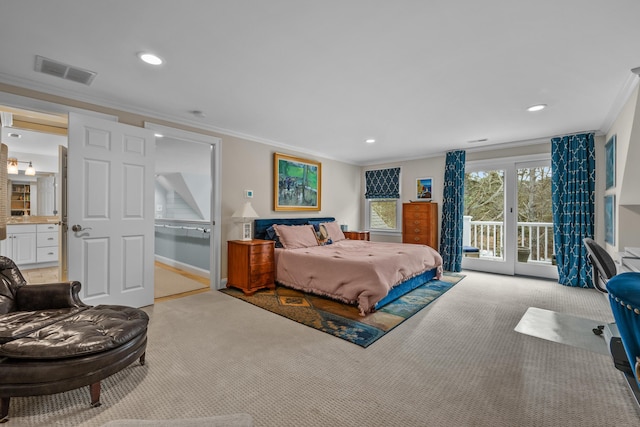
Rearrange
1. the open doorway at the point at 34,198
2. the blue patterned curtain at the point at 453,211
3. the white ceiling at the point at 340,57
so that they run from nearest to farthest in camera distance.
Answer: the white ceiling at the point at 340,57 < the open doorway at the point at 34,198 < the blue patterned curtain at the point at 453,211

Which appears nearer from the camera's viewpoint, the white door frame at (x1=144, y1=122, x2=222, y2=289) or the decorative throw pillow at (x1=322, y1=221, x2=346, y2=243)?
the white door frame at (x1=144, y1=122, x2=222, y2=289)

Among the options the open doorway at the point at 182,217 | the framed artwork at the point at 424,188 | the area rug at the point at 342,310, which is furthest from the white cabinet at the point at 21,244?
the framed artwork at the point at 424,188

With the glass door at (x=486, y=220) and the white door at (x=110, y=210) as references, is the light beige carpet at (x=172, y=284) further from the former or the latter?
the glass door at (x=486, y=220)

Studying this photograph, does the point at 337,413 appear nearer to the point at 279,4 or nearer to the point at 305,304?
the point at 305,304

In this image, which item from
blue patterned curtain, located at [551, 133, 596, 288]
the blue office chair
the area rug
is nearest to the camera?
the blue office chair

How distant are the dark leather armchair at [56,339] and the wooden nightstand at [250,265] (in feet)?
6.02

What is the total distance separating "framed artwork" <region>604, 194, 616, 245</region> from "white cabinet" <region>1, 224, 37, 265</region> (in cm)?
934

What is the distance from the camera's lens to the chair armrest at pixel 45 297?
2156mm

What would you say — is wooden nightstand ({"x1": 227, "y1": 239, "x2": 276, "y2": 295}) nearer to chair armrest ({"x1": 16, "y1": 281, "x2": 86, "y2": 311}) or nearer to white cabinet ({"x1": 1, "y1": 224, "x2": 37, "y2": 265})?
chair armrest ({"x1": 16, "y1": 281, "x2": 86, "y2": 311})

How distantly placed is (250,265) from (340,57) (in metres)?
2.83

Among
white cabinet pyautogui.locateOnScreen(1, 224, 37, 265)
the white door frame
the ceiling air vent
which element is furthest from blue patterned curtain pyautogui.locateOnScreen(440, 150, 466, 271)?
white cabinet pyautogui.locateOnScreen(1, 224, 37, 265)

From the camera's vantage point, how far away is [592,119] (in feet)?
12.3

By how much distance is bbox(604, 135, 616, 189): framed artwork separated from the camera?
3600mm

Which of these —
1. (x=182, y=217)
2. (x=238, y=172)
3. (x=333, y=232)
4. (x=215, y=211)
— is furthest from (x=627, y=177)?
(x=182, y=217)
